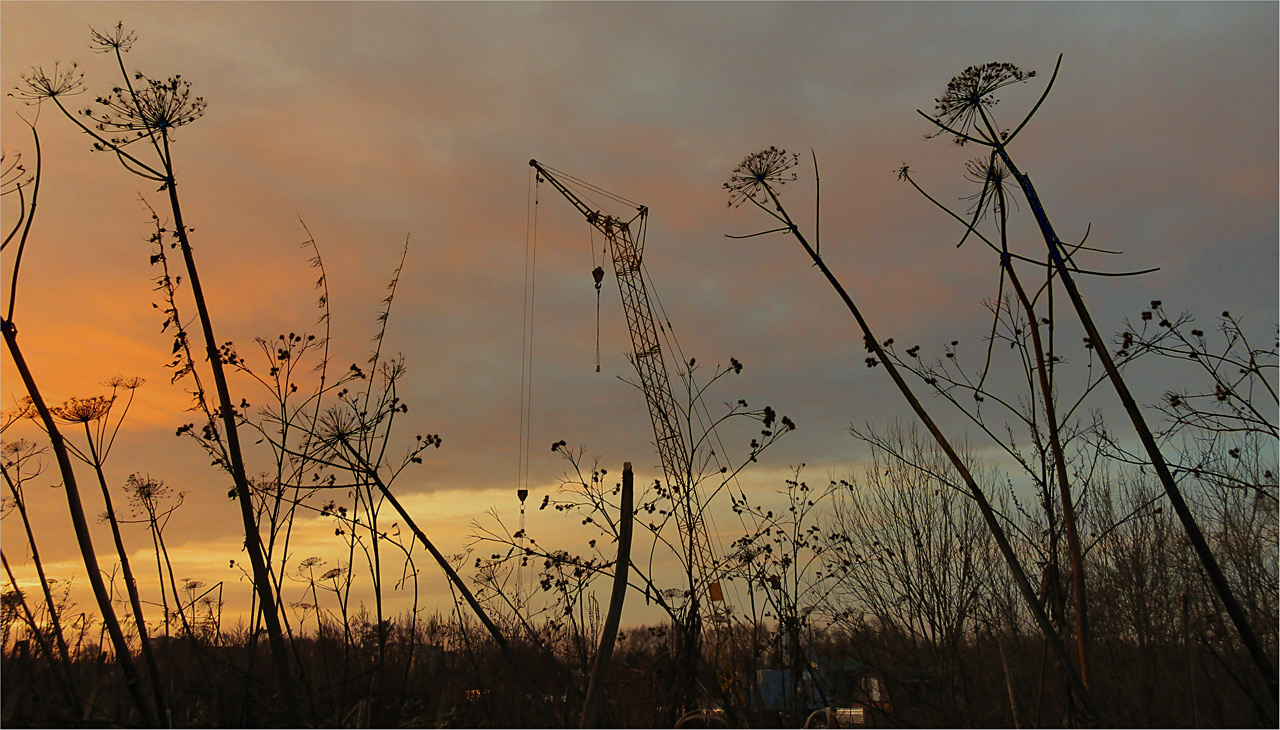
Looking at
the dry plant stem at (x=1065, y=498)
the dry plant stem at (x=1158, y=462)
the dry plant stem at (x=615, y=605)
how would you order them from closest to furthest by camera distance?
the dry plant stem at (x=615, y=605) → the dry plant stem at (x=1158, y=462) → the dry plant stem at (x=1065, y=498)

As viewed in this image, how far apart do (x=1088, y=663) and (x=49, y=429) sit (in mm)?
1796

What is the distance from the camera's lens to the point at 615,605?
1003 mm

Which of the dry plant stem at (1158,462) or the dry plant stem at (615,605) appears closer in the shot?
the dry plant stem at (615,605)

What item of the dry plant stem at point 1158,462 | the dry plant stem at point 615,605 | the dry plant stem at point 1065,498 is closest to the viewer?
the dry plant stem at point 615,605

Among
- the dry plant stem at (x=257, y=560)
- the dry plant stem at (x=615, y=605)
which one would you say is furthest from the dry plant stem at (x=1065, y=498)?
the dry plant stem at (x=257, y=560)

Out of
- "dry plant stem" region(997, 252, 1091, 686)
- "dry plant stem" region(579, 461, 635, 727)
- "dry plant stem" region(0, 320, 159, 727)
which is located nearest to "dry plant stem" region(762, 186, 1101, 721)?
"dry plant stem" region(997, 252, 1091, 686)

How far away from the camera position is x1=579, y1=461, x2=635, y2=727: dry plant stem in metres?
1.00

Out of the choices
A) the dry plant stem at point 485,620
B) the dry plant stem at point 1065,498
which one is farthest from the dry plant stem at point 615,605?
the dry plant stem at point 1065,498

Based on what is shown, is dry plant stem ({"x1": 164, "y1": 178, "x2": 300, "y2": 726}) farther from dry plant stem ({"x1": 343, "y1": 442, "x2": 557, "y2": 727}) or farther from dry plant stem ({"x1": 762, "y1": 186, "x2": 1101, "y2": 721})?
dry plant stem ({"x1": 762, "y1": 186, "x2": 1101, "y2": 721})

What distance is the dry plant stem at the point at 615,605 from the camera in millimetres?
1005

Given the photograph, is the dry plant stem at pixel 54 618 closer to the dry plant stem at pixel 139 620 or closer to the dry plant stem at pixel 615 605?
the dry plant stem at pixel 139 620

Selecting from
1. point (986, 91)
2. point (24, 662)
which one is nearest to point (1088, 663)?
point (986, 91)

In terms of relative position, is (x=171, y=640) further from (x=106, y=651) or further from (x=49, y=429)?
(x=49, y=429)

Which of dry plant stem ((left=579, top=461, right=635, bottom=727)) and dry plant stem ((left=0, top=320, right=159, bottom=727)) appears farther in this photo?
dry plant stem ((left=0, top=320, right=159, bottom=727))
